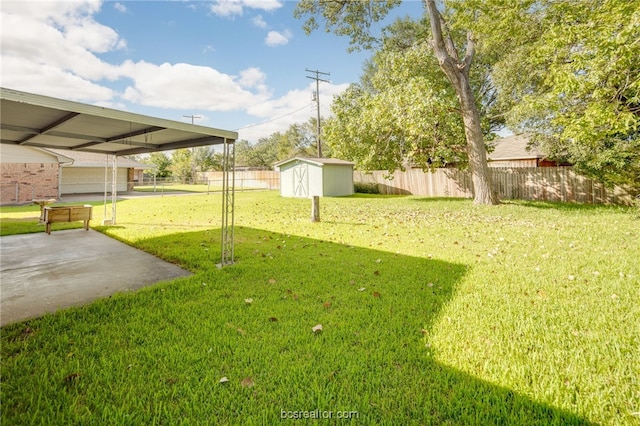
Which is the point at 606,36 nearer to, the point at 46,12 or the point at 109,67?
the point at 46,12

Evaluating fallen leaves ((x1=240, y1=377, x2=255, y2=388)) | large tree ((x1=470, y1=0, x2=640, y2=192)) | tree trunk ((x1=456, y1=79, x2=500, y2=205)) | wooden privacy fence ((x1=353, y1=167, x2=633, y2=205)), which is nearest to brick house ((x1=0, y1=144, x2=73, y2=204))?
wooden privacy fence ((x1=353, y1=167, x2=633, y2=205))

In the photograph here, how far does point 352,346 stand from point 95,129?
6184 mm

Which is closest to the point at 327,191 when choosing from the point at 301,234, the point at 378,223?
the point at 378,223

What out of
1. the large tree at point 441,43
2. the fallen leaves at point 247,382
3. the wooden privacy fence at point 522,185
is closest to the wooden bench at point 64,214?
the fallen leaves at point 247,382

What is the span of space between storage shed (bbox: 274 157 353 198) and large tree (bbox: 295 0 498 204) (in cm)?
805

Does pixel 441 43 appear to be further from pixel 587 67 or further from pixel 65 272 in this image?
pixel 65 272

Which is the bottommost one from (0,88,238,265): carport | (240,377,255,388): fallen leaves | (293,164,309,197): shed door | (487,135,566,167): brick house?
(240,377,255,388): fallen leaves

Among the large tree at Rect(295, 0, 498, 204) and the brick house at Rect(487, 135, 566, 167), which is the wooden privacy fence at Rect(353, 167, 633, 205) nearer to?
the brick house at Rect(487, 135, 566, 167)

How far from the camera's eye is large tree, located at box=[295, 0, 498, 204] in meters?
12.6

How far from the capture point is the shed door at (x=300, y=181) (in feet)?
70.7

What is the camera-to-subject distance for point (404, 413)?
1.92 meters

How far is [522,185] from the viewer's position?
16.4 m

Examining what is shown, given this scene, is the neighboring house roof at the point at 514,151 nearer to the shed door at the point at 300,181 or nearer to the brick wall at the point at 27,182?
the shed door at the point at 300,181

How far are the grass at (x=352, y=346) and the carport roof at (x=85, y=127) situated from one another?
2191mm
